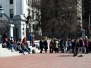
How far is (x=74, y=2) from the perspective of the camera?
174ft

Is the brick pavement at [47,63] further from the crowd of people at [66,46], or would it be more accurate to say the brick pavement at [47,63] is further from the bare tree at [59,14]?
the bare tree at [59,14]

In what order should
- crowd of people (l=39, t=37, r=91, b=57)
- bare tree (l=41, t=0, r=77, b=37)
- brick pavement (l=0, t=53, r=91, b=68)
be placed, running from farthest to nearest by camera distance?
bare tree (l=41, t=0, r=77, b=37) < crowd of people (l=39, t=37, r=91, b=57) < brick pavement (l=0, t=53, r=91, b=68)

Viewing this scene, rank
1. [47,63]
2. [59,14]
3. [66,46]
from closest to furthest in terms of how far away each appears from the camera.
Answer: [47,63], [66,46], [59,14]

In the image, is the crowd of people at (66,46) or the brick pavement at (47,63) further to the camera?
the crowd of people at (66,46)

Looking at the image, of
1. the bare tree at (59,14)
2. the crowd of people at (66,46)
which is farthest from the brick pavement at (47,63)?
the bare tree at (59,14)

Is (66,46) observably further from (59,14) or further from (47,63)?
(59,14)

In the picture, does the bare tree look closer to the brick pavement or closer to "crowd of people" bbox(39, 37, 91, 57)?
"crowd of people" bbox(39, 37, 91, 57)

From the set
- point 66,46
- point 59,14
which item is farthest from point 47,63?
point 59,14

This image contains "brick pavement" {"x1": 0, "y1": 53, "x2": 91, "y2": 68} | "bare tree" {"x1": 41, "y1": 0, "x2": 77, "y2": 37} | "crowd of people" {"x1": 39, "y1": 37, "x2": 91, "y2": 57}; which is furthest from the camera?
"bare tree" {"x1": 41, "y1": 0, "x2": 77, "y2": 37}

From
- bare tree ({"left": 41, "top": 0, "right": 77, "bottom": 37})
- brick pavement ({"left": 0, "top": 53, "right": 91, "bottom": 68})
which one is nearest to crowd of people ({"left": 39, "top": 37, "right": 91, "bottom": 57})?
brick pavement ({"left": 0, "top": 53, "right": 91, "bottom": 68})

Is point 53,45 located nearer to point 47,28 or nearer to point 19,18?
point 19,18

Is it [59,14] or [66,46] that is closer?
[66,46]

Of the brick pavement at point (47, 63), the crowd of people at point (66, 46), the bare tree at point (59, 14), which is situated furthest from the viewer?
the bare tree at point (59, 14)

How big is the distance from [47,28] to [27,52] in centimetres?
2534
